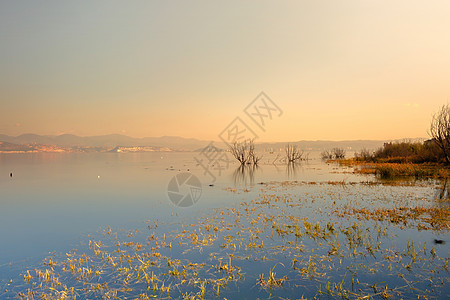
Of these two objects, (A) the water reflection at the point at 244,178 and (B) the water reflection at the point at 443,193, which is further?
(A) the water reflection at the point at 244,178

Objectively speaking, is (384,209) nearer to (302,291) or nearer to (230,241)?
(230,241)

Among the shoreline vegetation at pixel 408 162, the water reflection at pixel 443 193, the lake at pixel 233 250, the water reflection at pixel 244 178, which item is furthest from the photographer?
the shoreline vegetation at pixel 408 162

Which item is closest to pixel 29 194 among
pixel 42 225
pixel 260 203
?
pixel 42 225

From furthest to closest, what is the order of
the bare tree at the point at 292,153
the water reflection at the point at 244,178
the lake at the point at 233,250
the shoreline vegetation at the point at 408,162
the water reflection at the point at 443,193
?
the bare tree at the point at 292,153, the shoreline vegetation at the point at 408,162, the water reflection at the point at 244,178, the water reflection at the point at 443,193, the lake at the point at 233,250

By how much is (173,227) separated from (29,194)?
2069cm

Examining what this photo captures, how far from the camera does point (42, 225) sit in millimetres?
14812

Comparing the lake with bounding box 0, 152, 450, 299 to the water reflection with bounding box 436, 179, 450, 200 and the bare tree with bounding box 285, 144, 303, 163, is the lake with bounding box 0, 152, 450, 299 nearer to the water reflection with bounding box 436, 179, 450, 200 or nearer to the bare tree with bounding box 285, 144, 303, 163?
the water reflection with bounding box 436, 179, 450, 200

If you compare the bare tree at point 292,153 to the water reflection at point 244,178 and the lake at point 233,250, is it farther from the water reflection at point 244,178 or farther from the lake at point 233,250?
the lake at point 233,250

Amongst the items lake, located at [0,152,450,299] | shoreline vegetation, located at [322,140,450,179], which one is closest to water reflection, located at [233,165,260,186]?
lake, located at [0,152,450,299]

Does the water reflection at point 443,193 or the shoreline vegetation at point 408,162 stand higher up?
the shoreline vegetation at point 408,162

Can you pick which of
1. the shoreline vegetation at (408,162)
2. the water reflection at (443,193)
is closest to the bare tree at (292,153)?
the shoreline vegetation at (408,162)

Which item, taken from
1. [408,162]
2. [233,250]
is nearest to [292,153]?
[408,162]

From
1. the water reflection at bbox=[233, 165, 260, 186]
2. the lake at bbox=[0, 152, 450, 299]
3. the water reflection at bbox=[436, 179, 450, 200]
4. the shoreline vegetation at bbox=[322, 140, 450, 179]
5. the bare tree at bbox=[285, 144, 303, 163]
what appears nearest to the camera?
the lake at bbox=[0, 152, 450, 299]

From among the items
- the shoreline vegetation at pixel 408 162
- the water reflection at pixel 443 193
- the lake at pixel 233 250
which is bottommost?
the lake at pixel 233 250
